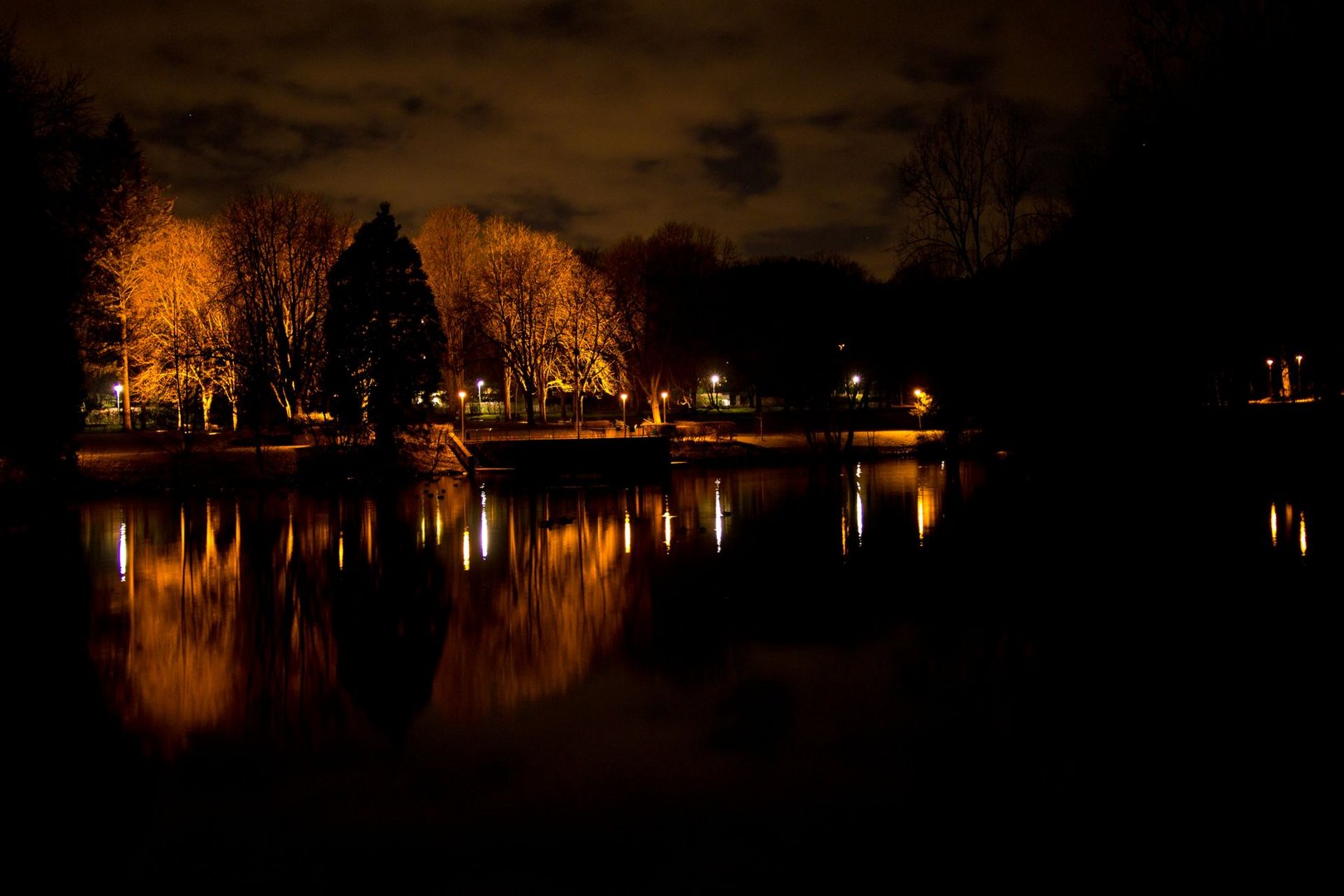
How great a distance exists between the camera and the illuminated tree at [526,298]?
56.6 metres

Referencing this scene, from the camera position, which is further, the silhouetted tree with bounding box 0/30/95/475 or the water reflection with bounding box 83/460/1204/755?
the silhouetted tree with bounding box 0/30/95/475

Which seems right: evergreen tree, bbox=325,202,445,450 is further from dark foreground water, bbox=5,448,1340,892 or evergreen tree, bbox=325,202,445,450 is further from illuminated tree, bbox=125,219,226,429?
dark foreground water, bbox=5,448,1340,892

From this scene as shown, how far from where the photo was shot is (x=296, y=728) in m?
7.69

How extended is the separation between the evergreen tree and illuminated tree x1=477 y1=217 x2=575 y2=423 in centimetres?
1439

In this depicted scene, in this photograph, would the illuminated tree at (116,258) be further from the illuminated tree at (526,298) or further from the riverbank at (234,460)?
the illuminated tree at (526,298)

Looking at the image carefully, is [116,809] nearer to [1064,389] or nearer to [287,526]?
[287,526]

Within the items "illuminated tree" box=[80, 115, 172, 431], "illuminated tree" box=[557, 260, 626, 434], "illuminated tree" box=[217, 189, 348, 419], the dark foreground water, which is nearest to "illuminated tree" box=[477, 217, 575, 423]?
"illuminated tree" box=[557, 260, 626, 434]

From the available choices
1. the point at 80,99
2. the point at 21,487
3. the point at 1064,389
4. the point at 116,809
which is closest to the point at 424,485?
the point at 21,487

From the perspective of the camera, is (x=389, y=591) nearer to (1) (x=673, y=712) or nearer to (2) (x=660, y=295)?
(1) (x=673, y=712)

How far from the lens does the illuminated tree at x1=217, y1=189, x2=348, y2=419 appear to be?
4353 centimetres

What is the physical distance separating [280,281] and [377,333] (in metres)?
6.88

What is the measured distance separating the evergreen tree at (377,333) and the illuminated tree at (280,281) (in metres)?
3.05

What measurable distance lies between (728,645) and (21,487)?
25.9 m

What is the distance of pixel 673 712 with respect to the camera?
7891 millimetres
